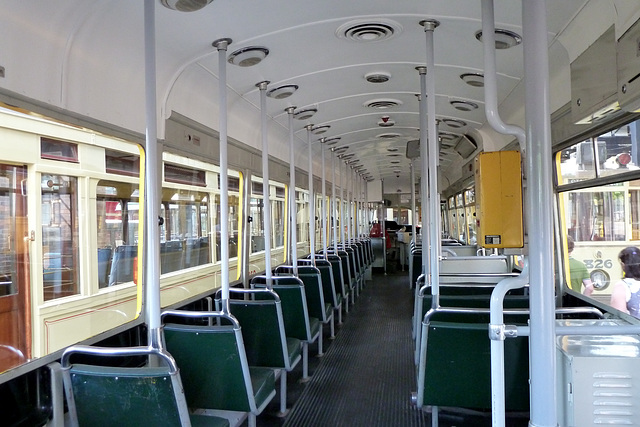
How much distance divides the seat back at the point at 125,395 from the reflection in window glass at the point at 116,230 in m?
Result: 0.95

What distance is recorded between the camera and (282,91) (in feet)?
13.7

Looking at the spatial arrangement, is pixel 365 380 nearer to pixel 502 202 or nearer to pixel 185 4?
pixel 502 202

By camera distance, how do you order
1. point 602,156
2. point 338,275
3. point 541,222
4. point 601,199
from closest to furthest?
point 541,222
point 602,156
point 601,199
point 338,275

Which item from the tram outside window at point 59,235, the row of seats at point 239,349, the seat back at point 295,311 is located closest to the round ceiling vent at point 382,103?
the row of seats at point 239,349

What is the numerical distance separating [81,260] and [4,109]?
3.08 feet

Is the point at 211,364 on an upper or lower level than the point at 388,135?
lower

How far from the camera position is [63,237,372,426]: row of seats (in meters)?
2.46

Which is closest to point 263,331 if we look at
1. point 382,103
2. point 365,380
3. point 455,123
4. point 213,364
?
point 213,364

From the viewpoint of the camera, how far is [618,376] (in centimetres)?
175

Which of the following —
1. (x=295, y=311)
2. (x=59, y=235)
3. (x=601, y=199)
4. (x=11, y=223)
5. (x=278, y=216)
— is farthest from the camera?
(x=278, y=216)

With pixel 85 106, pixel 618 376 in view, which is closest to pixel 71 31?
pixel 85 106

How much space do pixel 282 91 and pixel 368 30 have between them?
129 cm

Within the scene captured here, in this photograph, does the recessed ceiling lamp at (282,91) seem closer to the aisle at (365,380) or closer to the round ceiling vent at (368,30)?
the round ceiling vent at (368,30)

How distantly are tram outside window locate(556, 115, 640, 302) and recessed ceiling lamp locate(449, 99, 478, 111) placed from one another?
1614 millimetres
